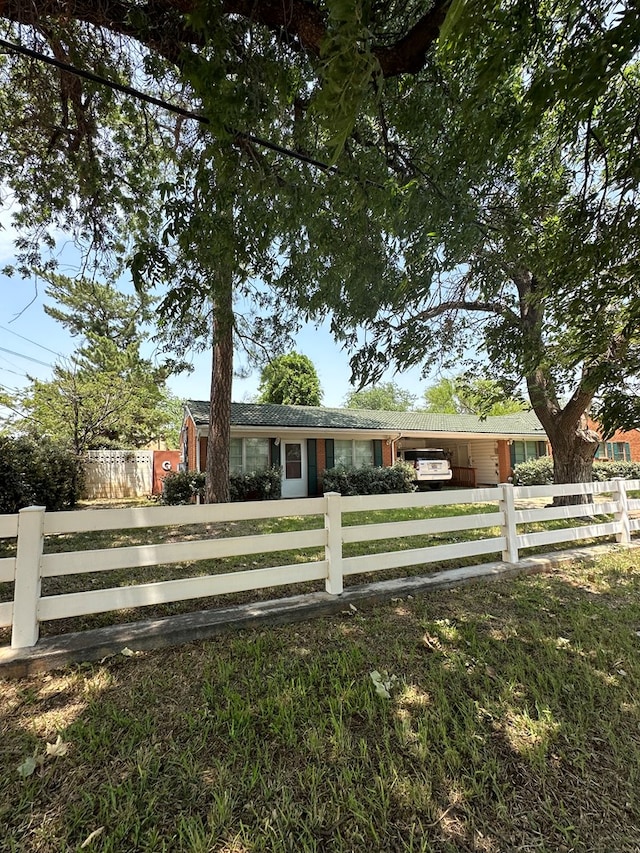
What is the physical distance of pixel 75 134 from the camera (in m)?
4.72

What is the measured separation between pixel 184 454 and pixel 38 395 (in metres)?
6.97

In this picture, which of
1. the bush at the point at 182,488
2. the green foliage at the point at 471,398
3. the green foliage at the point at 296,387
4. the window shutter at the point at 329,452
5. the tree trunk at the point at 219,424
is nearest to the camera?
the tree trunk at the point at 219,424

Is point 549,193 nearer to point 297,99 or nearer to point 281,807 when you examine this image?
point 297,99

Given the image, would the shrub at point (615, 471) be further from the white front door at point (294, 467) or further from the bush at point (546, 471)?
the white front door at point (294, 467)

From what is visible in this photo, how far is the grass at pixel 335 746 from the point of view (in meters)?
1.59

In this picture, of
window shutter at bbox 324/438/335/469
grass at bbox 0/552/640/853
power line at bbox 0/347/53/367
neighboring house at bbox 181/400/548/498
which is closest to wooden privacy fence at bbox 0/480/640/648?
grass at bbox 0/552/640/853

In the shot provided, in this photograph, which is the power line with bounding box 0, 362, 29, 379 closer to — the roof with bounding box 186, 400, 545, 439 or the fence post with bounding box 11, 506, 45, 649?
the roof with bounding box 186, 400, 545, 439

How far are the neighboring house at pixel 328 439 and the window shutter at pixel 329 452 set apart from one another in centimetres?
4

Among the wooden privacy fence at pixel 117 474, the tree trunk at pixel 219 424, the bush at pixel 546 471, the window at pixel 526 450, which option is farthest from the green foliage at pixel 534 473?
the wooden privacy fence at pixel 117 474

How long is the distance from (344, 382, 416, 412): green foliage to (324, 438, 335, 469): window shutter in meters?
39.6

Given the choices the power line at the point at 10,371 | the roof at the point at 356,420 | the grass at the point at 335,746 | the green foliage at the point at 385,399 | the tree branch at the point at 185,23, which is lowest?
the grass at the point at 335,746

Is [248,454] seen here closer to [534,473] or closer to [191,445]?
[191,445]

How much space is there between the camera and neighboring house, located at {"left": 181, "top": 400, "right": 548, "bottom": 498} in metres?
13.8

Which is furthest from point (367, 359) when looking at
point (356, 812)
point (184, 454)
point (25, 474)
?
point (184, 454)
